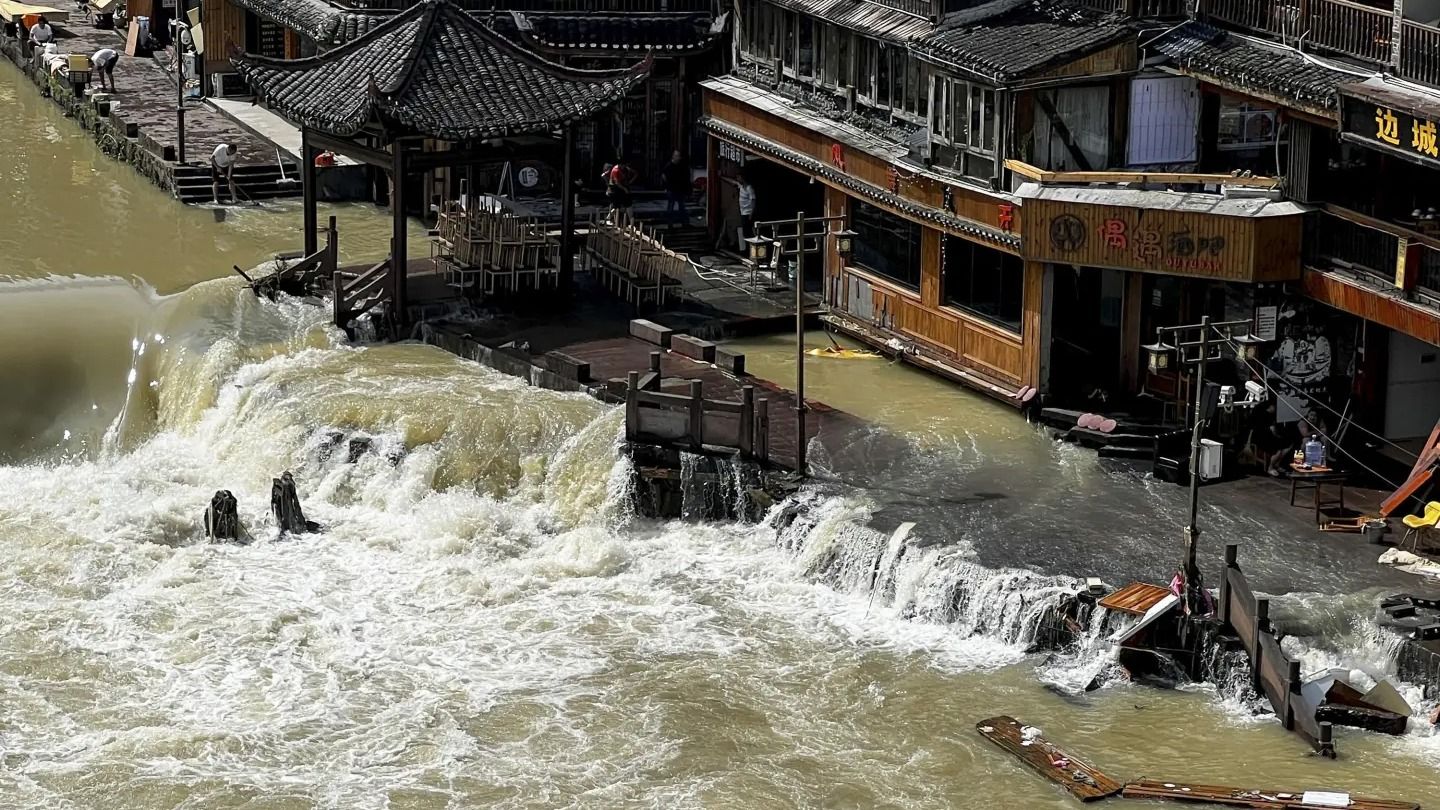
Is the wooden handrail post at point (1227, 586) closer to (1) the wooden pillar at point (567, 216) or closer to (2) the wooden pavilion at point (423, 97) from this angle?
(2) the wooden pavilion at point (423, 97)

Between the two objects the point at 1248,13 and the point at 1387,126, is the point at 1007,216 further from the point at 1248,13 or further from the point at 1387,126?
the point at 1387,126

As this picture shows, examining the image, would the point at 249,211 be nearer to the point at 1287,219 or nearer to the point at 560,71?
the point at 560,71

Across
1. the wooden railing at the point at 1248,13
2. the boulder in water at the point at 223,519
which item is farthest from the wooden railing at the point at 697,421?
the wooden railing at the point at 1248,13

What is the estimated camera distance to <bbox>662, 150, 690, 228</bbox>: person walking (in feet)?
201

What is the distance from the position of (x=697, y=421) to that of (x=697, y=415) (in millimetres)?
115

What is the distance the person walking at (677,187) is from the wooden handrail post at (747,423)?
18499 mm

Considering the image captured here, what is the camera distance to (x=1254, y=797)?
1293 inches

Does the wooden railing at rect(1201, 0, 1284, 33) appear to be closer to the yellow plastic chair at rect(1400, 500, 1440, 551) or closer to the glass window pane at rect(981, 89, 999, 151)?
the glass window pane at rect(981, 89, 999, 151)

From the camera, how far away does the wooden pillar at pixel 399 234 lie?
5034cm

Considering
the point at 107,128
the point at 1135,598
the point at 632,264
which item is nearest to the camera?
the point at 1135,598

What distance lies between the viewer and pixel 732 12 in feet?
198

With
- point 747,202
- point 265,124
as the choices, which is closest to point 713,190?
point 747,202

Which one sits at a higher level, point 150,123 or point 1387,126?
point 1387,126

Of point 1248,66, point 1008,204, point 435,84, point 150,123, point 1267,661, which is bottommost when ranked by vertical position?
point 1267,661
